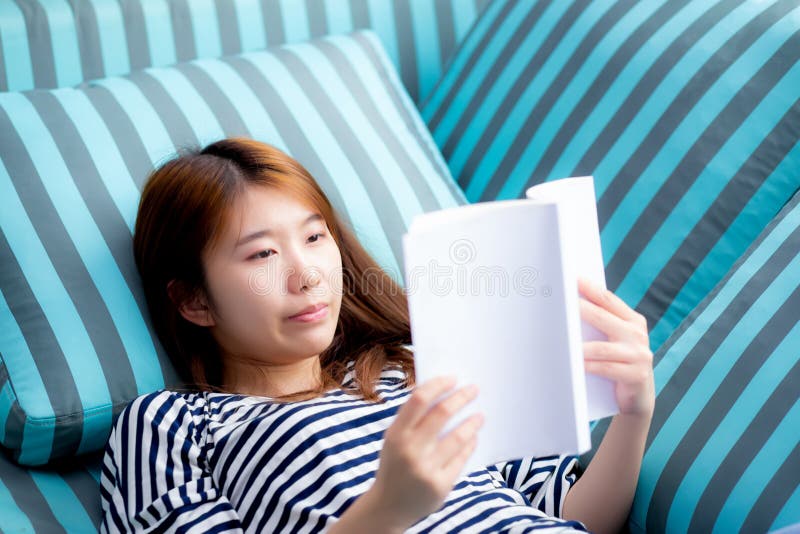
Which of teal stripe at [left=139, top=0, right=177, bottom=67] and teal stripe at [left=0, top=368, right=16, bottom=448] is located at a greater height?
teal stripe at [left=139, top=0, right=177, bottom=67]

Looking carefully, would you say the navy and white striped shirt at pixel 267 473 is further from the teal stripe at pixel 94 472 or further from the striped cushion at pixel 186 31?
the striped cushion at pixel 186 31

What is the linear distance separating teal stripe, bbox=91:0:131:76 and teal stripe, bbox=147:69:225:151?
0.14m

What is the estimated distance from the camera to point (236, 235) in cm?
111

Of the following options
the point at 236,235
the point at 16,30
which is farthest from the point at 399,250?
the point at 16,30

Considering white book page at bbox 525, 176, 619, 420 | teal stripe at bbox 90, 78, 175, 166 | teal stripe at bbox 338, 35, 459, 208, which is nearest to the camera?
white book page at bbox 525, 176, 619, 420

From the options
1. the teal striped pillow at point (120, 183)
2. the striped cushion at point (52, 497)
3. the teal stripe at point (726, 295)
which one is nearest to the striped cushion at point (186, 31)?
the teal striped pillow at point (120, 183)

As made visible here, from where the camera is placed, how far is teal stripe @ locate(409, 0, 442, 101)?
173cm

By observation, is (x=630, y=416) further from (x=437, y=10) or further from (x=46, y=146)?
(x=437, y=10)

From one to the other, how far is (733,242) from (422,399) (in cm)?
63

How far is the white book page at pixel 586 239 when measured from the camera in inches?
34.2

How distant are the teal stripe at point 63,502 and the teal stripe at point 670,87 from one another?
2.51 feet

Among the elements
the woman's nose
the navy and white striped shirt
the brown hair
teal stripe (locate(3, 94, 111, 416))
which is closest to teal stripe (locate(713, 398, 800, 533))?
the navy and white striped shirt

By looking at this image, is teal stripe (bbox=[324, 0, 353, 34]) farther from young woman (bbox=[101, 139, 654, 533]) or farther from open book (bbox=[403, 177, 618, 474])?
open book (bbox=[403, 177, 618, 474])

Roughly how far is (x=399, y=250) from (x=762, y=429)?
54 centimetres
